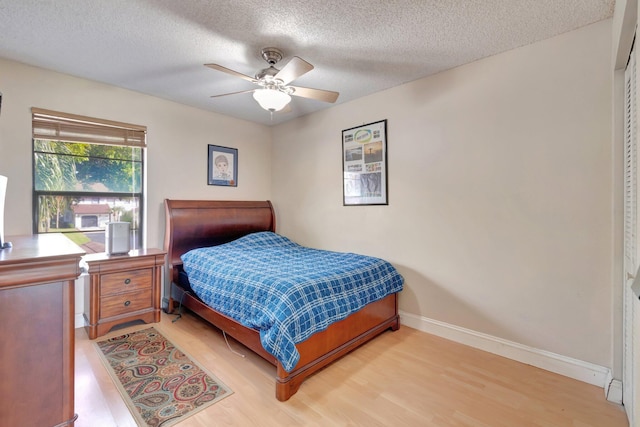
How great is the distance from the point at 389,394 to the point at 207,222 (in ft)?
8.89

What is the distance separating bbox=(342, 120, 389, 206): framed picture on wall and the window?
92.4 inches

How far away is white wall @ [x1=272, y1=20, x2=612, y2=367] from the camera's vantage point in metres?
1.98

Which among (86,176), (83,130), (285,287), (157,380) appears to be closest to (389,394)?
(285,287)

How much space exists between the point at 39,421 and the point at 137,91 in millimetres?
3079

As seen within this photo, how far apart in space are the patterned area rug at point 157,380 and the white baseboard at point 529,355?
74.7 inches

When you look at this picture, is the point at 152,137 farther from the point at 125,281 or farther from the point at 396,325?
the point at 396,325

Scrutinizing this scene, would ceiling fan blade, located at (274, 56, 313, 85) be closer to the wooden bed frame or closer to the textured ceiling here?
the textured ceiling

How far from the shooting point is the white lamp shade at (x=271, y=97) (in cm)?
215

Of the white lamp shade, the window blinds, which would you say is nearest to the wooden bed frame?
the window blinds

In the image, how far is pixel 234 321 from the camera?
7.49 ft

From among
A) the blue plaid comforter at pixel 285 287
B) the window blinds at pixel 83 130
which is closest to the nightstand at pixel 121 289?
the blue plaid comforter at pixel 285 287

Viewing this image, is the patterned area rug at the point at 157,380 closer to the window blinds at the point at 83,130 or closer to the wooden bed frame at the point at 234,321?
the wooden bed frame at the point at 234,321

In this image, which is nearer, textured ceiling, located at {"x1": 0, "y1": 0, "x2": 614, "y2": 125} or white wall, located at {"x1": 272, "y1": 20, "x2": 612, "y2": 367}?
textured ceiling, located at {"x1": 0, "y1": 0, "x2": 614, "y2": 125}

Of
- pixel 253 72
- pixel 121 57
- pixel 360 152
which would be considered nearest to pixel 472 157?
pixel 360 152
